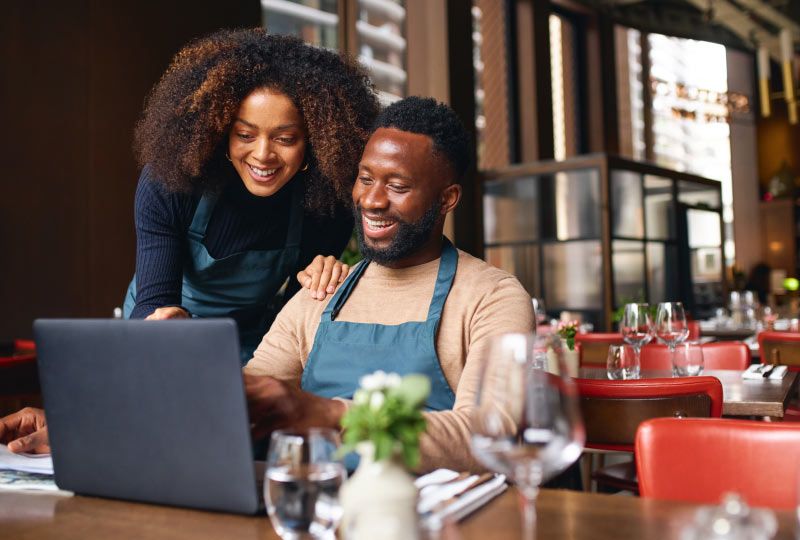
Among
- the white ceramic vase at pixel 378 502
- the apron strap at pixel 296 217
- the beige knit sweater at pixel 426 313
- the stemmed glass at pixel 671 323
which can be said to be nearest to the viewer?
the white ceramic vase at pixel 378 502

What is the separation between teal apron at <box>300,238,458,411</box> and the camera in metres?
1.48

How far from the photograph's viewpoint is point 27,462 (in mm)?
1210

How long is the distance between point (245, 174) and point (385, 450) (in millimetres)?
1146

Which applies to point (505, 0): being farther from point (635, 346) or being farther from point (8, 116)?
point (635, 346)

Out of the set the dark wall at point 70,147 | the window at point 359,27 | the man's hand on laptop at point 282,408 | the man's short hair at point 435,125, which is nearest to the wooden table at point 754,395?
the man's short hair at point 435,125

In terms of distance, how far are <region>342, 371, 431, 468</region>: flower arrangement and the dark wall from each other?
440cm

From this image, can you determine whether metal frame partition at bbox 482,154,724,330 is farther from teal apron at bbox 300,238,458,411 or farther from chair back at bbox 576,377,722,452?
teal apron at bbox 300,238,458,411

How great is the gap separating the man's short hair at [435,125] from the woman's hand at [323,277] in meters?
0.29

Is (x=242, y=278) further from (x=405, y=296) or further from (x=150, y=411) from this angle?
(x=150, y=411)

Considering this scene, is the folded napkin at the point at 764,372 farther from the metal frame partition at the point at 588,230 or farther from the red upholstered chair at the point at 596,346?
the metal frame partition at the point at 588,230

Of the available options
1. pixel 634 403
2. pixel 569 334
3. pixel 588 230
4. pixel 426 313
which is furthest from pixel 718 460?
pixel 588 230

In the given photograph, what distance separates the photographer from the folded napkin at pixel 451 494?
88cm

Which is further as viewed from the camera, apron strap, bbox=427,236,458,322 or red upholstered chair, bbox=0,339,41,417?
red upholstered chair, bbox=0,339,41,417

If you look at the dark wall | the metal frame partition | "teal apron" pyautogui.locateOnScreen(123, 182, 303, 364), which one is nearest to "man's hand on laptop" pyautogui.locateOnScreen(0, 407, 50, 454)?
"teal apron" pyautogui.locateOnScreen(123, 182, 303, 364)
